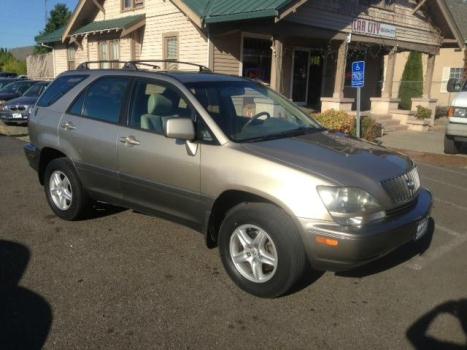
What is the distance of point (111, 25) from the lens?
17359 mm

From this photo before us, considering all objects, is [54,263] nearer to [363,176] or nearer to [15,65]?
[363,176]

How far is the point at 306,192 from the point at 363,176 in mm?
487

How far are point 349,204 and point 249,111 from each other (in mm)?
1741

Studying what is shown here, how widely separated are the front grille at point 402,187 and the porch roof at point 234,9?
8110 millimetres

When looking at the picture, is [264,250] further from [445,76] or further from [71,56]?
[445,76]

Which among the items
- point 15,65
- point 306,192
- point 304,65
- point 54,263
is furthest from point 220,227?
point 15,65

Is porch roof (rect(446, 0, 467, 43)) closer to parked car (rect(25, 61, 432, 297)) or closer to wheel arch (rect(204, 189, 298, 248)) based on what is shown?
parked car (rect(25, 61, 432, 297))

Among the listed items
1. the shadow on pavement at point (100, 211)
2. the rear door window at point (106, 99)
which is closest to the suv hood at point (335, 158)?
the rear door window at point (106, 99)

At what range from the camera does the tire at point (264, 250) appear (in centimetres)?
340

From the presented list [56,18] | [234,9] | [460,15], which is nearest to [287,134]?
[234,9]

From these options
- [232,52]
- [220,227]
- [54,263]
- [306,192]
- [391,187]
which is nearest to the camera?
[306,192]

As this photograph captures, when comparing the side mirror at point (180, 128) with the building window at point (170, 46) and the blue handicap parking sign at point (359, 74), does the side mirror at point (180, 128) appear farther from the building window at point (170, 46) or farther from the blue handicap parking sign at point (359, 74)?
the building window at point (170, 46)

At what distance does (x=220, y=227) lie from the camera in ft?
12.8

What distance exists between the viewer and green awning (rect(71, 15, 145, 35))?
16.2m
